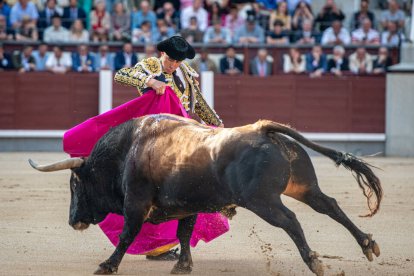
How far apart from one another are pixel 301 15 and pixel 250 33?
666 mm

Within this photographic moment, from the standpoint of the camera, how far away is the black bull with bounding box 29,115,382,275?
466 centimetres

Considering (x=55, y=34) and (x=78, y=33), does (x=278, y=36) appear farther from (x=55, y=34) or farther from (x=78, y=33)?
(x=55, y=34)

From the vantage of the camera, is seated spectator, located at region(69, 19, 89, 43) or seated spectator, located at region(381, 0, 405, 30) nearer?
seated spectator, located at region(69, 19, 89, 43)

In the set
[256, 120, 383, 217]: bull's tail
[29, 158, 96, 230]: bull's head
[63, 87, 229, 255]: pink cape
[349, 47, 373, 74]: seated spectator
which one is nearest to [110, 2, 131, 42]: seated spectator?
[349, 47, 373, 74]: seated spectator

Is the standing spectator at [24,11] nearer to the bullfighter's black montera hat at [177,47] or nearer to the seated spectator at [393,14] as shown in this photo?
the seated spectator at [393,14]

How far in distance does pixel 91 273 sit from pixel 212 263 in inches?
27.5

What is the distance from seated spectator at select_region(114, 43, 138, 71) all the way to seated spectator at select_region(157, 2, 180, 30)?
1.85 feet

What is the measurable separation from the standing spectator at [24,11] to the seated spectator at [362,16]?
3.88 m

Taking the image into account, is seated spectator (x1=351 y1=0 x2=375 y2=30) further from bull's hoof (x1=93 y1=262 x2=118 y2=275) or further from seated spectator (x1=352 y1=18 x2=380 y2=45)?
bull's hoof (x1=93 y1=262 x2=118 y2=275)

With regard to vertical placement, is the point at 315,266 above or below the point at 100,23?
below

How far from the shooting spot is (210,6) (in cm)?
1307

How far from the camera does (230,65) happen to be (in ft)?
43.0

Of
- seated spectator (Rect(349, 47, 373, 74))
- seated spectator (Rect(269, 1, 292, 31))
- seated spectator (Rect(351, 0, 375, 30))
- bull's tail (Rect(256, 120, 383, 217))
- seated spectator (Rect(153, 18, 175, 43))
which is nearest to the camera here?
bull's tail (Rect(256, 120, 383, 217))

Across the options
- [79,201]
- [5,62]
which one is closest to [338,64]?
[5,62]
